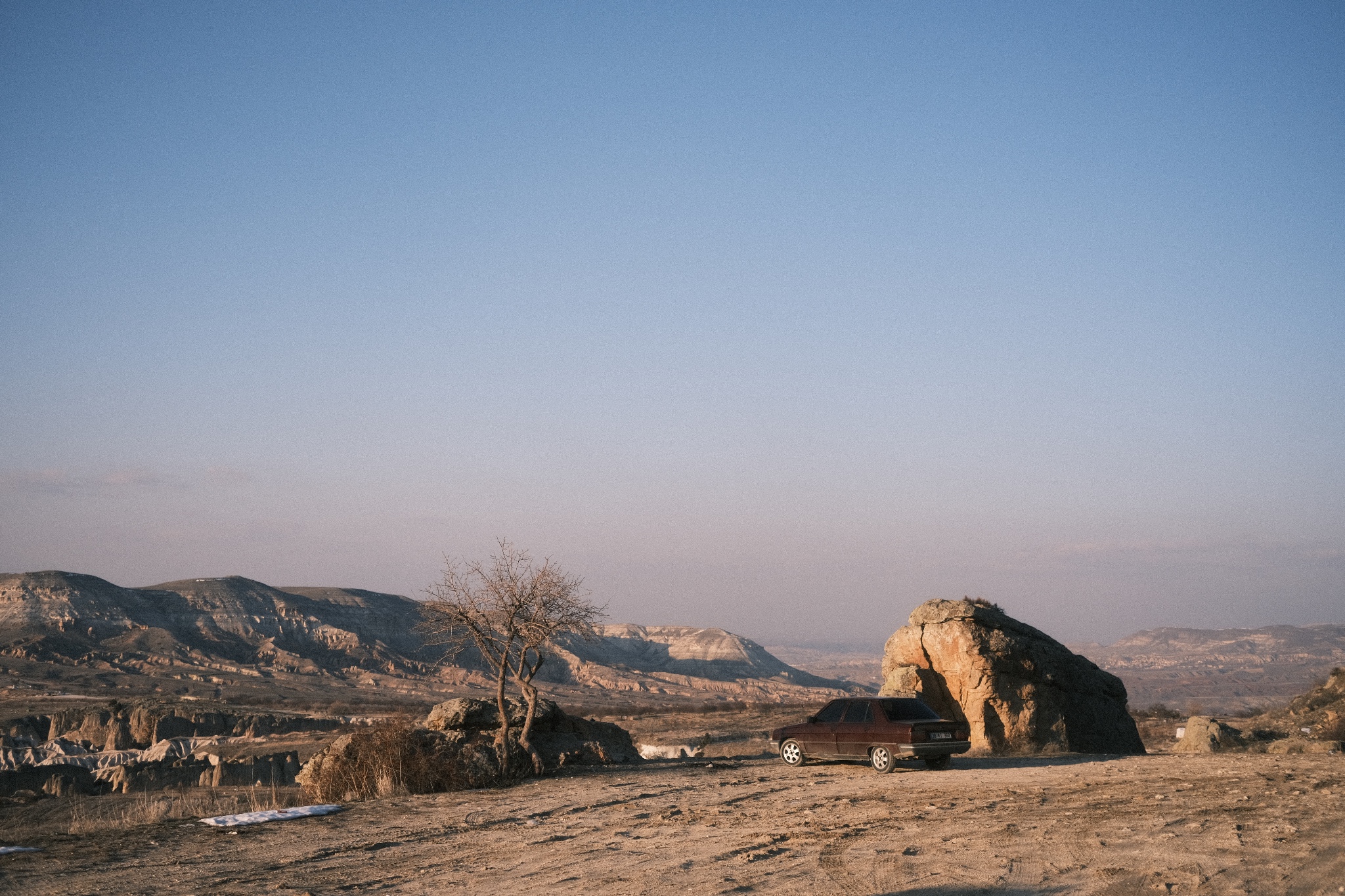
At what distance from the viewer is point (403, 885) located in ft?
35.9

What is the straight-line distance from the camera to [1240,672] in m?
154

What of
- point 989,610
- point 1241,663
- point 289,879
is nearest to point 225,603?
point 989,610

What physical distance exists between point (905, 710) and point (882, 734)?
796 mm

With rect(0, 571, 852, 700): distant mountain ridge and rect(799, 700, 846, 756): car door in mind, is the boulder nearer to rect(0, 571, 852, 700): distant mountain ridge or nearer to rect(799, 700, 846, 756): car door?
rect(799, 700, 846, 756): car door

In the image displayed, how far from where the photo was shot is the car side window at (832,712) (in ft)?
71.7

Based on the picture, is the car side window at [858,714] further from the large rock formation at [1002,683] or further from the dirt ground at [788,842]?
the large rock formation at [1002,683]

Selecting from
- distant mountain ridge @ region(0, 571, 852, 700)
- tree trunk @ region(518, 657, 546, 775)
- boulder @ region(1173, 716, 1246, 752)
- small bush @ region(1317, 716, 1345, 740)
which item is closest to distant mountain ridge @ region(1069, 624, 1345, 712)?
small bush @ region(1317, 716, 1345, 740)

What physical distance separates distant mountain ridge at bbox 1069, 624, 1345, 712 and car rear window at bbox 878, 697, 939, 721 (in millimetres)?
40145

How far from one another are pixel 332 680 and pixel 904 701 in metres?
85.4

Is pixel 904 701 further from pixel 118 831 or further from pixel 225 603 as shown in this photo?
pixel 225 603

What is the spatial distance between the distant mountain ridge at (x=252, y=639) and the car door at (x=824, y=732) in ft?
232

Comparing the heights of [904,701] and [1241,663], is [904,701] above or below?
above

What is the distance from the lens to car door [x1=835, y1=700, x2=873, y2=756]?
Result: 2088 cm

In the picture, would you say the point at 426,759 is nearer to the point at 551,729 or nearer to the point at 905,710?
the point at 551,729
